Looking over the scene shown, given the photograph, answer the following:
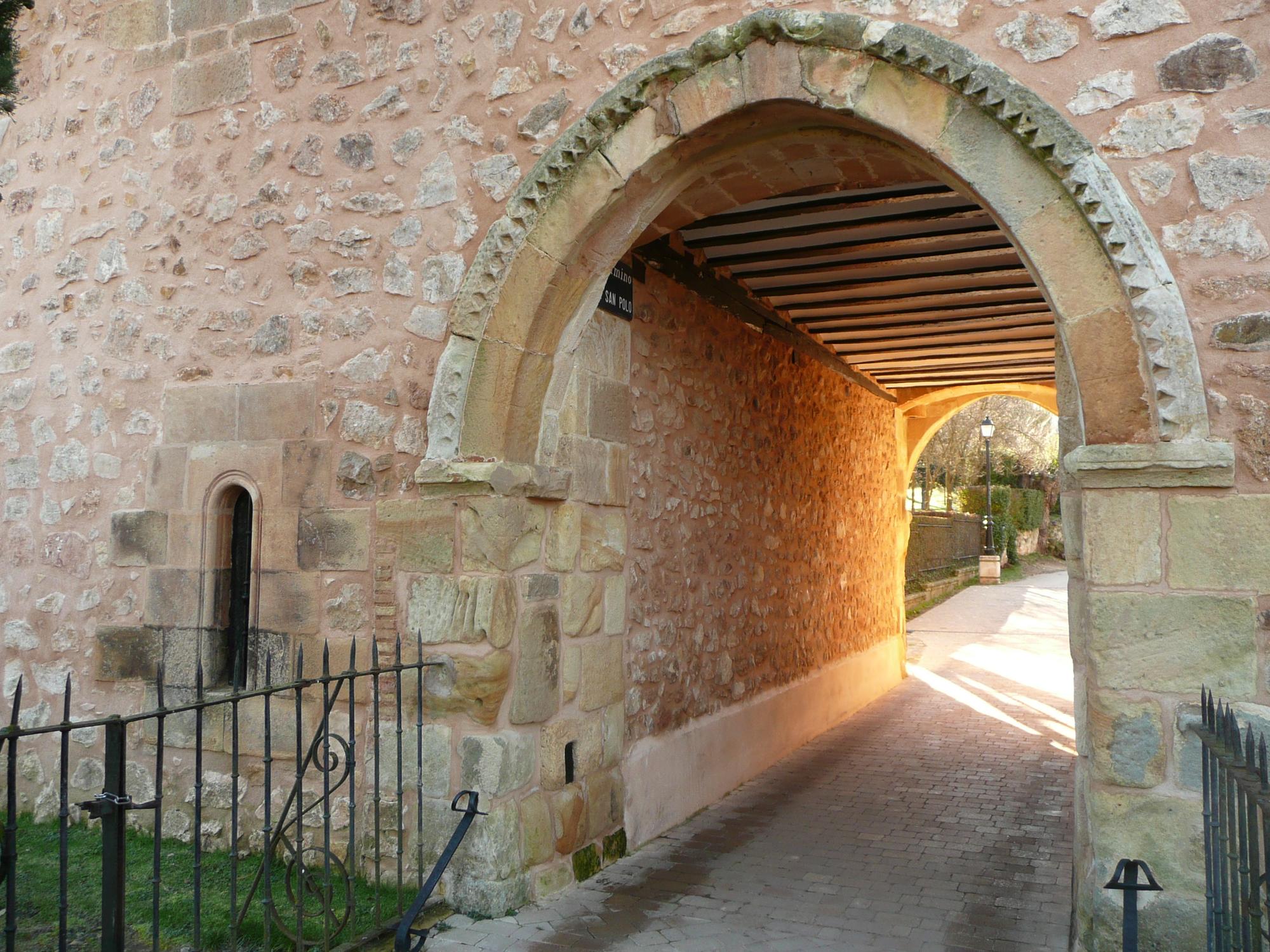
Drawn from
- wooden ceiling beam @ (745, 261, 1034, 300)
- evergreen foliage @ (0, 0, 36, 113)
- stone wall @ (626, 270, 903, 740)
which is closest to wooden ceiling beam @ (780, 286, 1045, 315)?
wooden ceiling beam @ (745, 261, 1034, 300)

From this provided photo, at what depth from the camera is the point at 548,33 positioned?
12.7 feet

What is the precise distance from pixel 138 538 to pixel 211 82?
81.3 inches

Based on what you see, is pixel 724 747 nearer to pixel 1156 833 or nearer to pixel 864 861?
pixel 864 861

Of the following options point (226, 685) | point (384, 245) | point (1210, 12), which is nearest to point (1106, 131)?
point (1210, 12)

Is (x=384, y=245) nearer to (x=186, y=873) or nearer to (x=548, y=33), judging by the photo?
(x=548, y=33)

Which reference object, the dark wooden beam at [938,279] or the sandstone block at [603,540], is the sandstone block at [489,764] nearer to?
the sandstone block at [603,540]

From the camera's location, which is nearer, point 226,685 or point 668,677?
point 226,685

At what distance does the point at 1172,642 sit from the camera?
291cm

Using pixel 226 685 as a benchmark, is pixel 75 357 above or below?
above

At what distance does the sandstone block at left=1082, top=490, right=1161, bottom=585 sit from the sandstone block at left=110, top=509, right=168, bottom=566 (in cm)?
372

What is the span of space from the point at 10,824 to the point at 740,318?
4.83m

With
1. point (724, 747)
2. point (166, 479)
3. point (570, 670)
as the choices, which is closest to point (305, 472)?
point (166, 479)

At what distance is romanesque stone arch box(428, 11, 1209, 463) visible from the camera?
2992 mm

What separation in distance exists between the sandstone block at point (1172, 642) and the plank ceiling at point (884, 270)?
5.83ft
